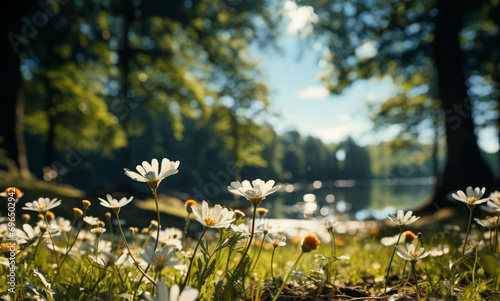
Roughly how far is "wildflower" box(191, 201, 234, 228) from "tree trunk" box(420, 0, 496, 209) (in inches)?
253

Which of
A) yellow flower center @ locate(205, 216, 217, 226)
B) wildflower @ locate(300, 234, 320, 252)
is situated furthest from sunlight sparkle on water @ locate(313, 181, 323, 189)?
yellow flower center @ locate(205, 216, 217, 226)

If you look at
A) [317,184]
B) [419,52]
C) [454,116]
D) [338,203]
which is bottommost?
[454,116]

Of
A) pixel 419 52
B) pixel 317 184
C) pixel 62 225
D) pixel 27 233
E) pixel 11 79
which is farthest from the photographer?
pixel 317 184

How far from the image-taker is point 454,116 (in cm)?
672

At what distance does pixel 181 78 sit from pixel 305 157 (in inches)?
1253

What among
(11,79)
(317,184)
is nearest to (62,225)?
(11,79)

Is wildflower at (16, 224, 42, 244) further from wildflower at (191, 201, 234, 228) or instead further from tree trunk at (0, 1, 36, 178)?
tree trunk at (0, 1, 36, 178)

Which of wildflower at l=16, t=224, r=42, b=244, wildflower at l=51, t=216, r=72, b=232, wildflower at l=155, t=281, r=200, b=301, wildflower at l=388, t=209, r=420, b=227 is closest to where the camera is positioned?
wildflower at l=155, t=281, r=200, b=301

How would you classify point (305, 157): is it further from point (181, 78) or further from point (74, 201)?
point (74, 201)

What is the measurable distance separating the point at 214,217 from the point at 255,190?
0.13m

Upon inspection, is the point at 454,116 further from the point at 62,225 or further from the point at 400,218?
the point at 62,225

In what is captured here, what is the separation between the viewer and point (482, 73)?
842 centimetres

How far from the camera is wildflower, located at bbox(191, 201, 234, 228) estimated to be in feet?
2.67

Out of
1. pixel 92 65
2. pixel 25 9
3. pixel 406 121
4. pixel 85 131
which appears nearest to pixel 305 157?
pixel 406 121
